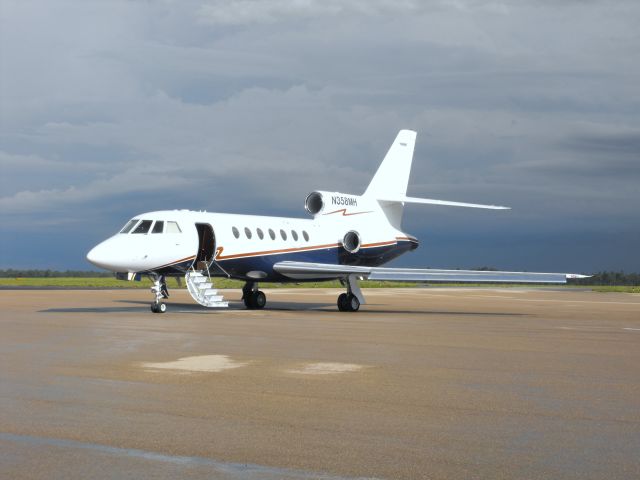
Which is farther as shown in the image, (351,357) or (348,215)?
(348,215)

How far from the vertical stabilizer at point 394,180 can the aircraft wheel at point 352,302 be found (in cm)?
650

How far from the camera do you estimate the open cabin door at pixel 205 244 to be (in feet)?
89.0

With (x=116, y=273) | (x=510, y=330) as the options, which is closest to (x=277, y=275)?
(x=116, y=273)

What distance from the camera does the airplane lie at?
2520 cm

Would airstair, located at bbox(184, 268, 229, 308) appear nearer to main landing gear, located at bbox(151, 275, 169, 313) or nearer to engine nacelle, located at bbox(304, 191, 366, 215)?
main landing gear, located at bbox(151, 275, 169, 313)

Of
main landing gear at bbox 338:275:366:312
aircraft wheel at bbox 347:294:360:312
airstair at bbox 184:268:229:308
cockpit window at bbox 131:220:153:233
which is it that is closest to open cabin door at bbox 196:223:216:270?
airstair at bbox 184:268:229:308

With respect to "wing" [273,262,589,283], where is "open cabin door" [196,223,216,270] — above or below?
above

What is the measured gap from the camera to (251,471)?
607 cm

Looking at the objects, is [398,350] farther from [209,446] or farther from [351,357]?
[209,446]

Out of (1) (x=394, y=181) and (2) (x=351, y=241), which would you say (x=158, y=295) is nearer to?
(2) (x=351, y=241)

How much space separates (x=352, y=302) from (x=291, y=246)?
312 cm

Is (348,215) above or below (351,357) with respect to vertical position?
above

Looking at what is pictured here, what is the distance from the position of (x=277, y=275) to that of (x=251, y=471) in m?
23.4

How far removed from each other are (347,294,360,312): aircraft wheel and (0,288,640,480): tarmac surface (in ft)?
38.3
